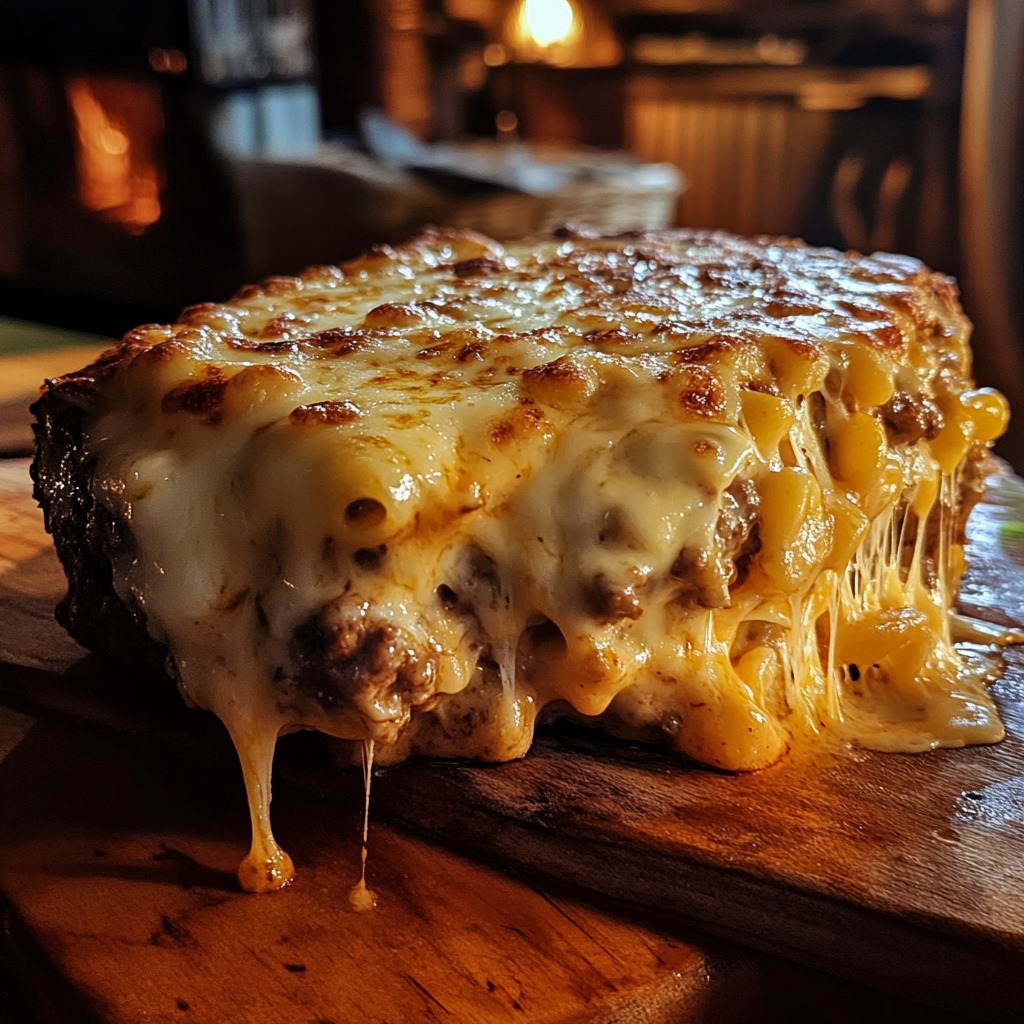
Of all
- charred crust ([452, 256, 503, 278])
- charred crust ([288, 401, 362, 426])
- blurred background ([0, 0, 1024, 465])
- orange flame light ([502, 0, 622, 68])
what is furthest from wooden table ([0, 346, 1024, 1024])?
orange flame light ([502, 0, 622, 68])

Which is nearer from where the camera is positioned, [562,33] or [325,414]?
[325,414]

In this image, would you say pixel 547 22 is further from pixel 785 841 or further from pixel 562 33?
pixel 785 841

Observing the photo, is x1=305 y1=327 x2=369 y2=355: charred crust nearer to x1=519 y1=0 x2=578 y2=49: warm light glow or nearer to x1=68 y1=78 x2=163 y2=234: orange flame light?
x1=68 y1=78 x2=163 y2=234: orange flame light

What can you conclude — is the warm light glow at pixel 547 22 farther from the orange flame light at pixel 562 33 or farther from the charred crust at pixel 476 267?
the charred crust at pixel 476 267

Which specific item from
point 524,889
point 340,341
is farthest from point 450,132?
point 524,889

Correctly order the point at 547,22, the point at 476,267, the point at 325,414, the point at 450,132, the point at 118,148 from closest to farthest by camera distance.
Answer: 1. the point at 325,414
2. the point at 476,267
3. the point at 118,148
4. the point at 547,22
5. the point at 450,132

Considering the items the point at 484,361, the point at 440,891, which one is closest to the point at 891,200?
the point at 484,361

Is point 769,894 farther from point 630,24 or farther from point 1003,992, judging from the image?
point 630,24
